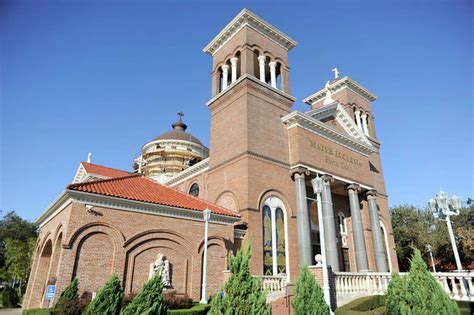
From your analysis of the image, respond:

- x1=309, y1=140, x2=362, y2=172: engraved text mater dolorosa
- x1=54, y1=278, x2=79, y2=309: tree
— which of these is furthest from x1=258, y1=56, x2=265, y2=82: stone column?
x1=54, y1=278, x2=79, y2=309: tree

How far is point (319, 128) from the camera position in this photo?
23719 millimetres

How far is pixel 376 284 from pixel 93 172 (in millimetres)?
25732

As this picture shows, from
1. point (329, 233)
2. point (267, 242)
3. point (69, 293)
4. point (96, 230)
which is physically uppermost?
point (329, 233)

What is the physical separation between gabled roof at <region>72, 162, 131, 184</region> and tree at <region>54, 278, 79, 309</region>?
19460mm

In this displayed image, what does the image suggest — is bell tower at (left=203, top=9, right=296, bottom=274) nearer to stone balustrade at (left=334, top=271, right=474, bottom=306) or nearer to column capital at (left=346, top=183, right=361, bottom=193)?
stone balustrade at (left=334, top=271, right=474, bottom=306)

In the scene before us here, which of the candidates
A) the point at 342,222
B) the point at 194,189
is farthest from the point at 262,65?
the point at 342,222

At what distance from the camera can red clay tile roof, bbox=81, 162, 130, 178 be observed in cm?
3111

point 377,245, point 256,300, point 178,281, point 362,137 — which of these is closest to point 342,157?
point 362,137

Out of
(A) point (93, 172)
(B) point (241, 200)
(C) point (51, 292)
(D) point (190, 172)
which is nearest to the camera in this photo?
(C) point (51, 292)

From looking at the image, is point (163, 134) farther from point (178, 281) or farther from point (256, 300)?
point (256, 300)

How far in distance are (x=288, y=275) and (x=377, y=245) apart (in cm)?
950

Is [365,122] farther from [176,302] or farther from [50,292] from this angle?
[50,292]

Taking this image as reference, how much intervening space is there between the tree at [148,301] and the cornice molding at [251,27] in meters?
21.6

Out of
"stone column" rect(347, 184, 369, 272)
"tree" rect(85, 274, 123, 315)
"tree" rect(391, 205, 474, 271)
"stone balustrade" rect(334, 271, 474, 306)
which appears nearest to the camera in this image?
"tree" rect(85, 274, 123, 315)
